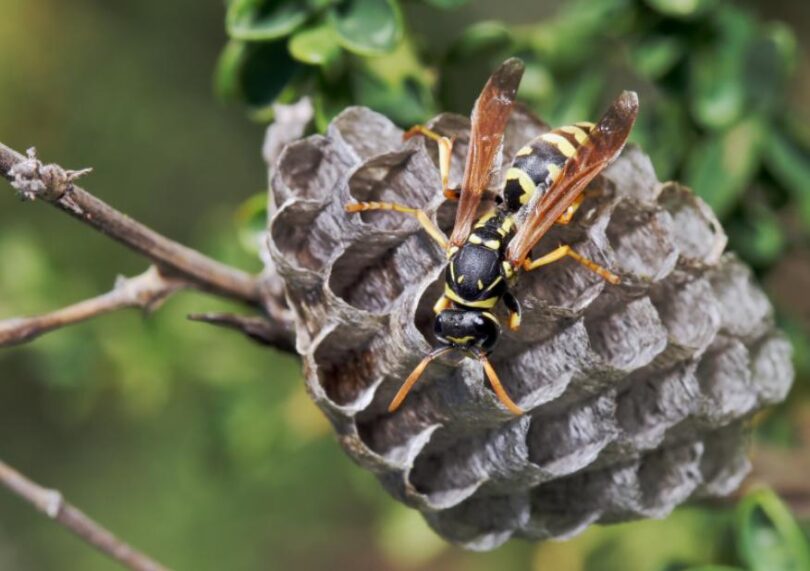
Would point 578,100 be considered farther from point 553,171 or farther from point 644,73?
point 553,171

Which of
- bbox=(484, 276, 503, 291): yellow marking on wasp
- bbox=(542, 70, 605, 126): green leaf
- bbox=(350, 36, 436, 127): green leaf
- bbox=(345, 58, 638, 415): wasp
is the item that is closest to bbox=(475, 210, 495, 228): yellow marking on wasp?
bbox=(345, 58, 638, 415): wasp

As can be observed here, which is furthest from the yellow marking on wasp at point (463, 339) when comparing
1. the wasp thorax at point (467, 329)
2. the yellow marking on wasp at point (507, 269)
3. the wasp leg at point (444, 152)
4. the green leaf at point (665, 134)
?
the green leaf at point (665, 134)

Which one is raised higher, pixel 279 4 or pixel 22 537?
pixel 22 537

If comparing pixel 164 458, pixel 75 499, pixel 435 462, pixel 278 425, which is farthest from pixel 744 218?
pixel 75 499

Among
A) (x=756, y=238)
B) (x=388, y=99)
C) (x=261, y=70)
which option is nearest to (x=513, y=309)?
(x=388, y=99)

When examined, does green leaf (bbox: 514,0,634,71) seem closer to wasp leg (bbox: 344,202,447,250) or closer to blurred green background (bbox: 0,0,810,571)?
blurred green background (bbox: 0,0,810,571)

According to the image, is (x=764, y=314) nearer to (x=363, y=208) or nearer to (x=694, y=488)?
(x=694, y=488)
